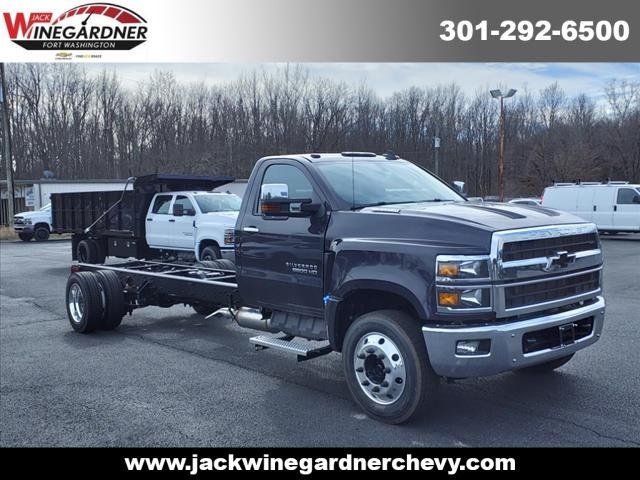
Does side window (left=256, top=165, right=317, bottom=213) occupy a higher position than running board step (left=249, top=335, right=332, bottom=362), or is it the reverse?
side window (left=256, top=165, right=317, bottom=213)

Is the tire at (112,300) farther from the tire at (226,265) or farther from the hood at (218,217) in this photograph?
the hood at (218,217)

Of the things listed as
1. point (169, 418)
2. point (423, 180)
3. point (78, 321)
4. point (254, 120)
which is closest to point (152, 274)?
Answer: point (78, 321)

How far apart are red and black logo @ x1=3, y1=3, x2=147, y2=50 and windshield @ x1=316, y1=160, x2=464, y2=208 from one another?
10.8 metres

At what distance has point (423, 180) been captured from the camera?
21.0 feet

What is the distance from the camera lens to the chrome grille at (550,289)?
4.52m

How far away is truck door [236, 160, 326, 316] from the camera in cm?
559

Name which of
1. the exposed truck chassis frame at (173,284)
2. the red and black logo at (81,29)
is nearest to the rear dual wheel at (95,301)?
the exposed truck chassis frame at (173,284)

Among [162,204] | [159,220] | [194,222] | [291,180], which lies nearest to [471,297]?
[291,180]

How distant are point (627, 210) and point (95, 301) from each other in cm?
2227

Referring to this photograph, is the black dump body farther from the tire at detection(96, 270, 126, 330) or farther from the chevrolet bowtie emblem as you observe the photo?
the chevrolet bowtie emblem

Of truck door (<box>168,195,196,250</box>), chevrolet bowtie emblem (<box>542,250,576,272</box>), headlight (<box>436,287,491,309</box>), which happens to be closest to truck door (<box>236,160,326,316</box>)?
headlight (<box>436,287,491,309</box>)

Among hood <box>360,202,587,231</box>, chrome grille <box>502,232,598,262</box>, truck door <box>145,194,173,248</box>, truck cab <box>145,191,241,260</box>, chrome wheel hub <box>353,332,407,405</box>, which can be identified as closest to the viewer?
chrome grille <box>502,232,598,262</box>

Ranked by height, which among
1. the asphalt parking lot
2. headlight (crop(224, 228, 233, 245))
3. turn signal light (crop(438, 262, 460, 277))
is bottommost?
the asphalt parking lot

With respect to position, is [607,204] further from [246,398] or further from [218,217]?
[246,398]
